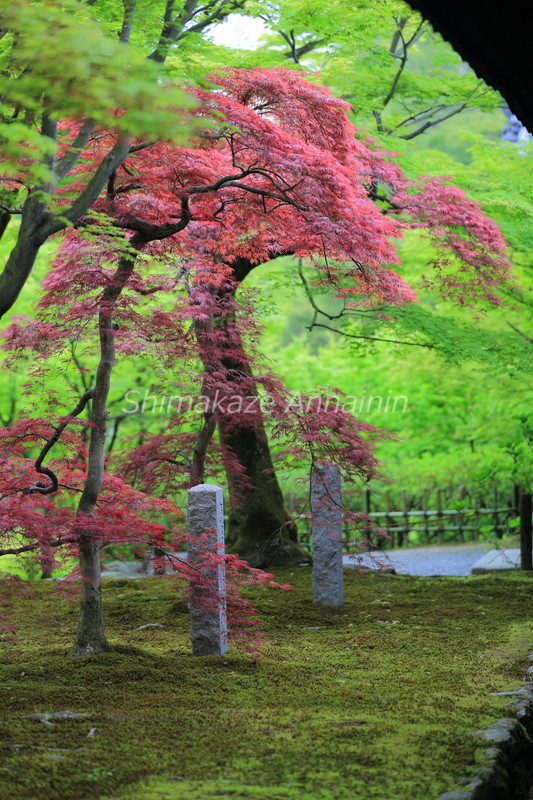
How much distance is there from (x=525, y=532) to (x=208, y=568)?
6493 mm

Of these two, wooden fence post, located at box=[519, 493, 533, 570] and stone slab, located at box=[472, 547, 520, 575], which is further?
stone slab, located at box=[472, 547, 520, 575]

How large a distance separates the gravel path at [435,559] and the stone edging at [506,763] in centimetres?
780

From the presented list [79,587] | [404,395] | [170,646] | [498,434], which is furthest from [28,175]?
[404,395]

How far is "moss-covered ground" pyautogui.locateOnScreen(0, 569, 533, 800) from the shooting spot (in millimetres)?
3375

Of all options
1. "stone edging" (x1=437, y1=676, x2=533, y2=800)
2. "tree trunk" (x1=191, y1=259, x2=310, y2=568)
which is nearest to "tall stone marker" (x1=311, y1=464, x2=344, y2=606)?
"tree trunk" (x1=191, y1=259, x2=310, y2=568)

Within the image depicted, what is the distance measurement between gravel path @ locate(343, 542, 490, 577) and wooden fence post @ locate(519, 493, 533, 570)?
195cm

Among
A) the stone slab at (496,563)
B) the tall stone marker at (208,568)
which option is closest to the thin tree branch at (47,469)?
the tall stone marker at (208,568)

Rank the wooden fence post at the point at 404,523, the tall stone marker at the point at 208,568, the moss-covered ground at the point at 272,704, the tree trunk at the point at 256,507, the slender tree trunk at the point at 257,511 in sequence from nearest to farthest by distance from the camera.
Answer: the moss-covered ground at the point at 272,704, the tall stone marker at the point at 208,568, the tree trunk at the point at 256,507, the slender tree trunk at the point at 257,511, the wooden fence post at the point at 404,523

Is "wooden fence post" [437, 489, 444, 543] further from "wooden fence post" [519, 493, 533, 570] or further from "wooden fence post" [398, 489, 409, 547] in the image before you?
"wooden fence post" [519, 493, 533, 570]

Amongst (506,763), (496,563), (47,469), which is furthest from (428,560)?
(506,763)

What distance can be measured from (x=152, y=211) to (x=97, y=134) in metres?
0.66

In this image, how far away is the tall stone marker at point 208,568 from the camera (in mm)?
5949

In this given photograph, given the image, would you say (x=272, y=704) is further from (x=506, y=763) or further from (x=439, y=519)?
(x=439, y=519)

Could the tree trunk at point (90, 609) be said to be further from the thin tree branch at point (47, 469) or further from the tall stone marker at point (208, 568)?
the tall stone marker at point (208, 568)
